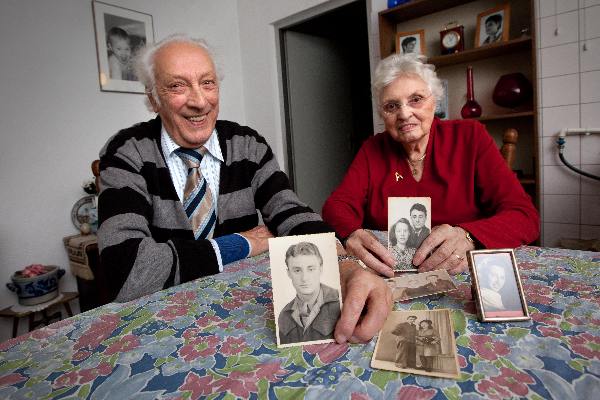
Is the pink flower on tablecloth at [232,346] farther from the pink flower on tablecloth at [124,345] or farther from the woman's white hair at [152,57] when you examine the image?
the woman's white hair at [152,57]

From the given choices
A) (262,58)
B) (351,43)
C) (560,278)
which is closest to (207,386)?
(560,278)

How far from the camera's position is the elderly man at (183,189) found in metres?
1.00

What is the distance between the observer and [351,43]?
4.65 metres

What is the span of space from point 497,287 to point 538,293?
140 mm

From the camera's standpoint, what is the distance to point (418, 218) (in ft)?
3.28

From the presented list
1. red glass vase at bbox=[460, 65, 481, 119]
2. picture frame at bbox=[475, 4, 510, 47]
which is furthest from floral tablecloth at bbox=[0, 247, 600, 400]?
picture frame at bbox=[475, 4, 510, 47]

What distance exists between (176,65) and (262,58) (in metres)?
2.91

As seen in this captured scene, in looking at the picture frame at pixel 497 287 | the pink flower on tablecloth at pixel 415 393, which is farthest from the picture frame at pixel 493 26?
the pink flower on tablecloth at pixel 415 393

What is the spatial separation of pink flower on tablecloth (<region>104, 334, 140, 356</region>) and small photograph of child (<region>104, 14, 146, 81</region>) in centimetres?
281

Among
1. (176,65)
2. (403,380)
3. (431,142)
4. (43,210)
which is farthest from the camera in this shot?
(43,210)

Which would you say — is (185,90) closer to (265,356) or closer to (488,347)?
(265,356)

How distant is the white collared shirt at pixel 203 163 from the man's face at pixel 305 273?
748mm

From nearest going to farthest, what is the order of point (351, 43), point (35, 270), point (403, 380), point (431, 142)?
point (403, 380)
point (431, 142)
point (35, 270)
point (351, 43)

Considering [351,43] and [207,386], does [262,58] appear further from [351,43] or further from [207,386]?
[207,386]
